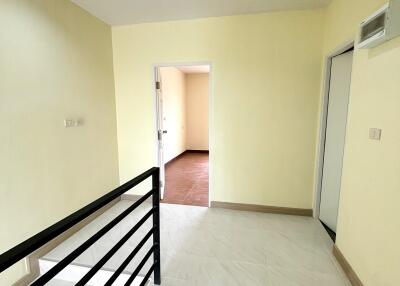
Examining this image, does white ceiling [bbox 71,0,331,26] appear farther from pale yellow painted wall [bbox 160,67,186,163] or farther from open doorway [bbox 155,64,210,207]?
pale yellow painted wall [bbox 160,67,186,163]

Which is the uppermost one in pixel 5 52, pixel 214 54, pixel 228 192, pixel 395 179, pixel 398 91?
pixel 214 54

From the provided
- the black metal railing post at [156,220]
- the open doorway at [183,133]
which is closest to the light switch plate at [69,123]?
the open doorway at [183,133]

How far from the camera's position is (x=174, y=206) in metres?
3.31

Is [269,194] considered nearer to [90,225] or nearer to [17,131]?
[90,225]

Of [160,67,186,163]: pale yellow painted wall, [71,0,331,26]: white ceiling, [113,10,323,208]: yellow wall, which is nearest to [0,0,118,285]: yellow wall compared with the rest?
[71,0,331,26]: white ceiling

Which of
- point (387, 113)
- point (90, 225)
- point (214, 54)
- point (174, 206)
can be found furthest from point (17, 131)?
point (387, 113)

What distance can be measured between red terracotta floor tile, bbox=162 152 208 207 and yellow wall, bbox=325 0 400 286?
75.9 inches

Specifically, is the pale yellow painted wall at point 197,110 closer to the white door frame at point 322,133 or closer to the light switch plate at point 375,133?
the white door frame at point 322,133

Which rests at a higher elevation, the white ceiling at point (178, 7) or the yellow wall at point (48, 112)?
the white ceiling at point (178, 7)

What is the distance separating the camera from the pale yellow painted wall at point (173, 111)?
5.52 metres

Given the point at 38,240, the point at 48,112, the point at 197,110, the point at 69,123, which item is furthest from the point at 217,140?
the point at 197,110

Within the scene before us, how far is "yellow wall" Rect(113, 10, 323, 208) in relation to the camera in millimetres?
2771

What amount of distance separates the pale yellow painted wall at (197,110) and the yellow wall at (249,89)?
13.2ft

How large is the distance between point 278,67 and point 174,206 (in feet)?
7.76
